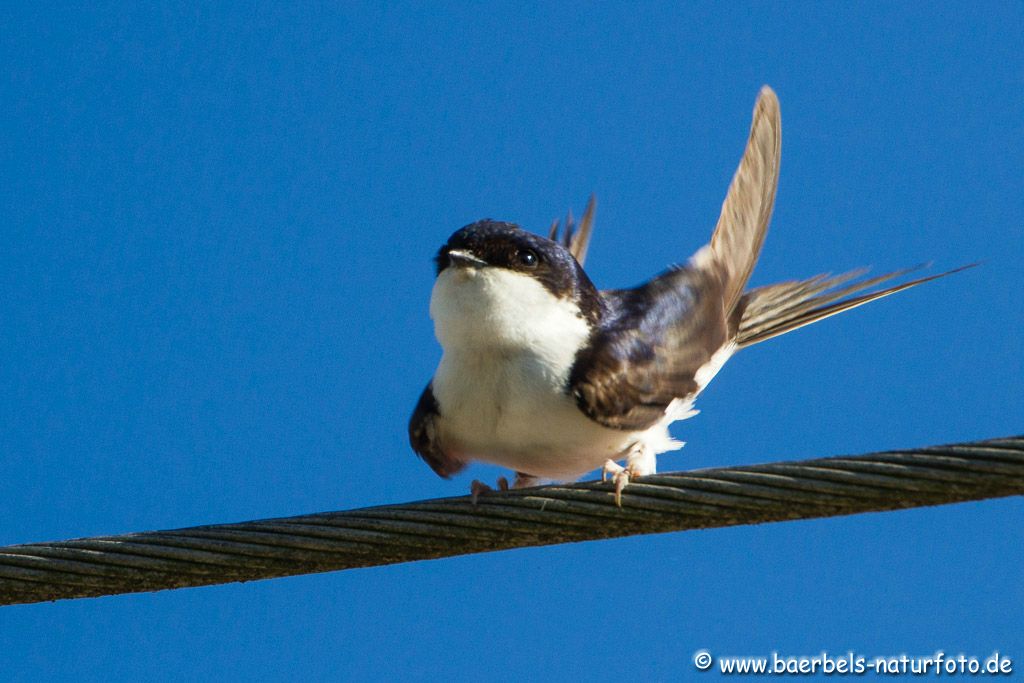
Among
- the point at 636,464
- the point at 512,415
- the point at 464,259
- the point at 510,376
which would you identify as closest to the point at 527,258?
the point at 464,259

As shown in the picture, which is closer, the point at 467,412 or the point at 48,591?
the point at 48,591

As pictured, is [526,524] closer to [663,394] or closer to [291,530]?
[291,530]

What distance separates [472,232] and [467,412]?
2.20 ft

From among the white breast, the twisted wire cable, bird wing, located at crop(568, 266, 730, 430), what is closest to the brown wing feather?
bird wing, located at crop(568, 266, 730, 430)

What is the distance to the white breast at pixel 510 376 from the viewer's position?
187 inches

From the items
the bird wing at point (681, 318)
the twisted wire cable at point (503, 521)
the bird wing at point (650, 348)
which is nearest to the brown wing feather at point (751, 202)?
the bird wing at point (681, 318)

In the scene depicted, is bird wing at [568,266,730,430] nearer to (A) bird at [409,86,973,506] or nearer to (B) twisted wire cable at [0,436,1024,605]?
(A) bird at [409,86,973,506]

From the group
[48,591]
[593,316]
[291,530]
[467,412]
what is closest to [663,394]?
[593,316]

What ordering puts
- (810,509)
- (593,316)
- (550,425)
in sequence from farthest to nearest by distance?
(593,316) → (550,425) → (810,509)

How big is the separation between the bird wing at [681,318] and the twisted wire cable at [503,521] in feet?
3.27

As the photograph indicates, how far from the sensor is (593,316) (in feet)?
16.7

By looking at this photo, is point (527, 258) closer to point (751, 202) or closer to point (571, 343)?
point (571, 343)

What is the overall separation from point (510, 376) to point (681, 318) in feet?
2.64

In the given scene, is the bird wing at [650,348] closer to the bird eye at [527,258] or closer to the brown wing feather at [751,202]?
the brown wing feather at [751,202]
